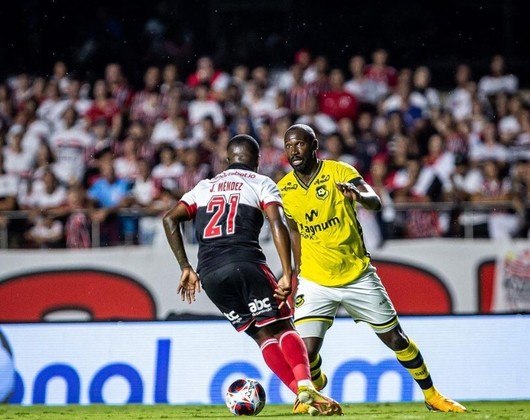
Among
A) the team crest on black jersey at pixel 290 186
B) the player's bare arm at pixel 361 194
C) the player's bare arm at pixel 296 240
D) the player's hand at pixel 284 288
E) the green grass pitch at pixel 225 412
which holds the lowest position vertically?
the green grass pitch at pixel 225 412

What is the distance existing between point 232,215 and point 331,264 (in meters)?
1.10

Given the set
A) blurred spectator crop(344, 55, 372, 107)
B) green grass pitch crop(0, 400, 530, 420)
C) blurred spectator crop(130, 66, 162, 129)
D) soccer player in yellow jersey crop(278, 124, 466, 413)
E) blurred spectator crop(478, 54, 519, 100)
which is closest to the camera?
green grass pitch crop(0, 400, 530, 420)

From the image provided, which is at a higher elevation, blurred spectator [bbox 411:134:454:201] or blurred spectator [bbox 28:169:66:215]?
blurred spectator [bbox 411:134:454:201]

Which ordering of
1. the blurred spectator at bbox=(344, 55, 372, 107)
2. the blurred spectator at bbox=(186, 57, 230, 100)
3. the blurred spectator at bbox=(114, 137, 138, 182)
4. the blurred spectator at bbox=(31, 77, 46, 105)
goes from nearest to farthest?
the blurred spectator at bbox=(114, 137, 138, 182), the blurred spectator at bbox=(344, 55, 372, 107), the blurred spectator at bbox=(186, 57, 230, 100), the blurred spectator at bbox=(31, 77, 46, 105)

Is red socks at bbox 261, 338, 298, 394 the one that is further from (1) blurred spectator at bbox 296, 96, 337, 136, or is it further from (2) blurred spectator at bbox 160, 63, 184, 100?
(2) blurred spectator at bbox 160, 63, 184, 100

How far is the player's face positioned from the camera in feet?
29.9

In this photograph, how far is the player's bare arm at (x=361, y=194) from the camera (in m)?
8.59

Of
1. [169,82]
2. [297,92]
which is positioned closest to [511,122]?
[297,92]

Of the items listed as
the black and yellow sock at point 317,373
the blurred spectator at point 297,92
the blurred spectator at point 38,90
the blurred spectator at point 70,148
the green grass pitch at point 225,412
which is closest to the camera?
the green grass pitch at point 225,412

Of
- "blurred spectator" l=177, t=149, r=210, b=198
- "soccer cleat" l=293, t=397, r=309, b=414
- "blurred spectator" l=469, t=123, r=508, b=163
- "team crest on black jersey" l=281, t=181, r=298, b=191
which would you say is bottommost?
"soccer cleat" l=293, t=397, r=309, b=414

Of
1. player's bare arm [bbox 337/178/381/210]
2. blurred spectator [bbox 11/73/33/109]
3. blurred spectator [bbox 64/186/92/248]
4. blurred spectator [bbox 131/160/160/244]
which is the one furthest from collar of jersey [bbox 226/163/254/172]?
blurred spectator [bbox 11/73/33/109]

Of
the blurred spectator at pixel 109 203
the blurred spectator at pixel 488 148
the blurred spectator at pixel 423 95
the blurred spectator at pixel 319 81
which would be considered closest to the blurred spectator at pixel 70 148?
the blurred spectator at pixel 109 203

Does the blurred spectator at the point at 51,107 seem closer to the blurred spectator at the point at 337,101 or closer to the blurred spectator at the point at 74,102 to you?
the blurred spectator at the point at 74,102

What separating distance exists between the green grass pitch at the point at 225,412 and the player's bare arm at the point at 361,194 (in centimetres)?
156
